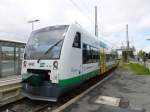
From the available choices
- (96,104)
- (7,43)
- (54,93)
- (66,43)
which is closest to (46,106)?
(54,93)

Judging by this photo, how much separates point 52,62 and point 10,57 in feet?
19.1

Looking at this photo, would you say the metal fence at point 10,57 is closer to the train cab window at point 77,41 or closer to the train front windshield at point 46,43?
the train front windshield at point 46,43

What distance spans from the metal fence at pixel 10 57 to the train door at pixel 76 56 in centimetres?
486

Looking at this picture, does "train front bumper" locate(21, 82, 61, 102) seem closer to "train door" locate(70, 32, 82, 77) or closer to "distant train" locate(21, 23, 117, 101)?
"distant train" locate(21, 23, 117, 101)

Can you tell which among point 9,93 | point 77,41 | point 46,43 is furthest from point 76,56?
point 9,93

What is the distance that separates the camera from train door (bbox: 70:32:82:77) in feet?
24.5

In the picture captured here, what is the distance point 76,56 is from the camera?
25.4 feet

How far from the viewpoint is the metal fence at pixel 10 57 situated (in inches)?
430

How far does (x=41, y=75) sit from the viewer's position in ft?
22.6

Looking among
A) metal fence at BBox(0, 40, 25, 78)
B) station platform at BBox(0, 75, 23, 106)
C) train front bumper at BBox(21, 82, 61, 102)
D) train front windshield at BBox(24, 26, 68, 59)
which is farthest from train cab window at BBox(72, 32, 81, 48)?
metal fence at BBox(0, 40, 25, 78)

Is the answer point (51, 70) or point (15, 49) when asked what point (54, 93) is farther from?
point (15, 49)

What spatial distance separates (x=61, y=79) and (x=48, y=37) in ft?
6.21

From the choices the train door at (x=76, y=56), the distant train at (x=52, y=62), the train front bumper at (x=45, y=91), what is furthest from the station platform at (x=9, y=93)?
the train door at (x=76, y=56)

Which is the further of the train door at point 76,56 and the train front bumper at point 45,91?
the train door at point 76,56
